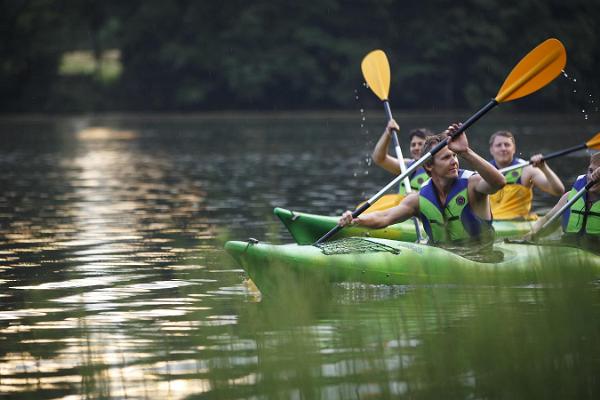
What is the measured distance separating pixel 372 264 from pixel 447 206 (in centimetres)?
75

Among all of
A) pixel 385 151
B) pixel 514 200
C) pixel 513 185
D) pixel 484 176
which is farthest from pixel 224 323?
pixel 513 185

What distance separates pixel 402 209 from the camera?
927cm

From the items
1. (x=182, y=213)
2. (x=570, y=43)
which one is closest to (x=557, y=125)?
(x=570, y=43)

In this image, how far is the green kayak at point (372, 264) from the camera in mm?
8398

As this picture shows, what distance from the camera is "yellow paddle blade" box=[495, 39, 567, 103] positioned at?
32.1ft

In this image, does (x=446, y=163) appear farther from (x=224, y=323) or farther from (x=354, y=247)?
(x=224, y=323)

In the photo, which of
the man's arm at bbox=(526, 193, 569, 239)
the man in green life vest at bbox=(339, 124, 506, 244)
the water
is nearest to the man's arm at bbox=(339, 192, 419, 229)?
the man in green life vest at bbox=(339, 124, 506, 244)

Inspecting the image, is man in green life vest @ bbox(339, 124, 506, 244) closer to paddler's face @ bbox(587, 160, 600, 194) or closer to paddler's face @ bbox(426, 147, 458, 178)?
paddler's face @ bbox(426, 147, 458, 178)

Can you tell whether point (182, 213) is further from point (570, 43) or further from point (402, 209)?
point (570, 43)

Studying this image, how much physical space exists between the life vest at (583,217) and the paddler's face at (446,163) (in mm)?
1156

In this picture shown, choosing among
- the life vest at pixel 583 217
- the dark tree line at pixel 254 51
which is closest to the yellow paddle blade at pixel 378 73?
the life vest at pixel 583 217

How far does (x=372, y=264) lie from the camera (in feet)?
28.6

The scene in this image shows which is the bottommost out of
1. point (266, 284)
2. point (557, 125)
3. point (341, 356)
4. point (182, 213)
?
point (341, 356)

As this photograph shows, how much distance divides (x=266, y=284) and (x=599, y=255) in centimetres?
246
